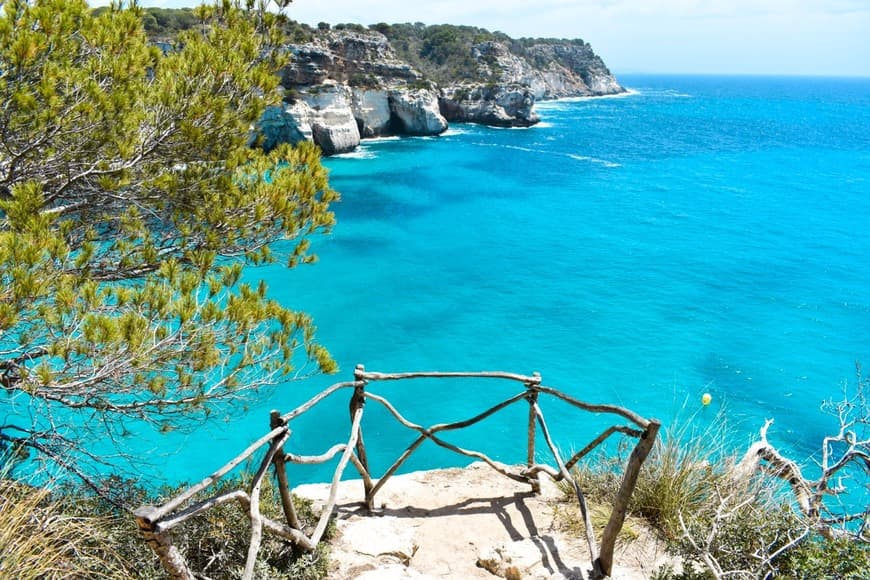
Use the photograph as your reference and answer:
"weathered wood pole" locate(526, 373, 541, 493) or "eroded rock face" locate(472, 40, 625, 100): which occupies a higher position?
"eroded rock face" locate(472, 40, 625, 100)

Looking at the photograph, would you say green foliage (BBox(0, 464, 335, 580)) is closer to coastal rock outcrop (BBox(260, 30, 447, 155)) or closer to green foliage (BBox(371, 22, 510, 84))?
coastal rock outcrop (BBox(260, 30, 447, 155))

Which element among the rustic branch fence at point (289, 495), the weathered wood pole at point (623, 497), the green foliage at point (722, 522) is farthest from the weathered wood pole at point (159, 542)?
the green foliage at point (722, 522)

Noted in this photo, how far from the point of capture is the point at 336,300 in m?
17.9

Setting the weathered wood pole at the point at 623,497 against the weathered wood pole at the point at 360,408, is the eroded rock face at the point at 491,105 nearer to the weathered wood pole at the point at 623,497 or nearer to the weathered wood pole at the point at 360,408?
the weathered wood pole at the point at 360,408

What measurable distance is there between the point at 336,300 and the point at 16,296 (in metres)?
14.5

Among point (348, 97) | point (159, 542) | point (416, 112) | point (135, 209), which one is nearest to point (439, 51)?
point (416, 112)

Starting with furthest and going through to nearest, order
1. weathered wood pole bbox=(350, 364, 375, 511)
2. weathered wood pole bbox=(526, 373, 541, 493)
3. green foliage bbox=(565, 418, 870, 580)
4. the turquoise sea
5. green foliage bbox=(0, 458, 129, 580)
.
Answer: the turquoise sea, weathered wood pole bbox=(526, 373, 541, 493), weathered wood pole bbox=(350, 364, 375, 511), green foliage bbox=(565, 418, 870, 580), green foliage bbox=(0, 458, 129, 580)

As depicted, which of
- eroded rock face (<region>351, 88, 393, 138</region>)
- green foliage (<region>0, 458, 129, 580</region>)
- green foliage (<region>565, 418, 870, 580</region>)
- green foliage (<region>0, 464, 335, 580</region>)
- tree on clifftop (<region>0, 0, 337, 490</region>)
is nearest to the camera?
green foliage (<region>0, 458, 129, 580</region>)

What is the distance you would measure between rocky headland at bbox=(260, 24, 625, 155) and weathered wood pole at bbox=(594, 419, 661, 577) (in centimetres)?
2623

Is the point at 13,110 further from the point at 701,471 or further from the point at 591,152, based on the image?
the point at 591,152

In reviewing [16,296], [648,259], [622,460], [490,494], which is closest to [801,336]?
[648,259]

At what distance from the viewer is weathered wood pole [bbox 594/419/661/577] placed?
11.5ft

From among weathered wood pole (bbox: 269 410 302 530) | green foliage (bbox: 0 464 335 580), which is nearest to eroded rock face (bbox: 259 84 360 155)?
green foliage (bbox: 0 464 335 580)

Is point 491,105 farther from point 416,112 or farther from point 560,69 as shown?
point 560,69
